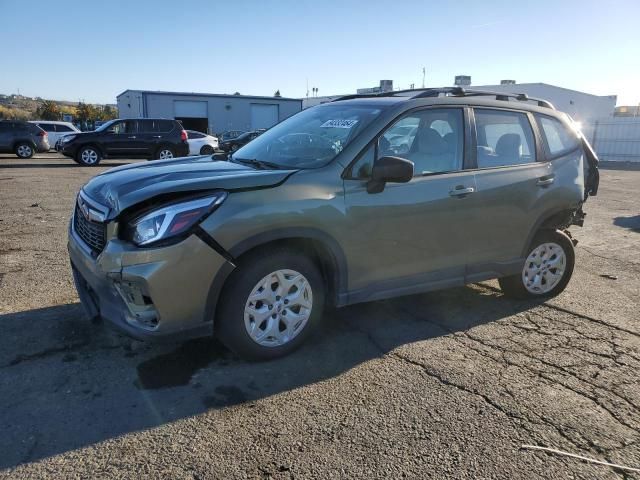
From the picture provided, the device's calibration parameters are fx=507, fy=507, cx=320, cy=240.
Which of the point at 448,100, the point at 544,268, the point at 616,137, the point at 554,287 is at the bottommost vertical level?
the point at 554,287

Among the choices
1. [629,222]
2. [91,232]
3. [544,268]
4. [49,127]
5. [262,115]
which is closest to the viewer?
[91,232]

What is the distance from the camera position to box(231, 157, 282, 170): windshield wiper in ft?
12.4

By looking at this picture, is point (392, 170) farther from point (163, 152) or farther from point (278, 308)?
point (163, 152)

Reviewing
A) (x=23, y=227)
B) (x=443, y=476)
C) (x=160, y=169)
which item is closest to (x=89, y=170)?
(x=23, y=227)

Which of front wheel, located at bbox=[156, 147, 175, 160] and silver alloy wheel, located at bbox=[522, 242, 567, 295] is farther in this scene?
front wheel, located at bbox=[156, 147, 175, 160]

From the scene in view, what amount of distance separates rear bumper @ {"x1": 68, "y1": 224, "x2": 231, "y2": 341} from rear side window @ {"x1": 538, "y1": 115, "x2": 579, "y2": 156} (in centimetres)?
346

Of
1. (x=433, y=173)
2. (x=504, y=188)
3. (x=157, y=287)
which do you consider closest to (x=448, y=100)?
(x=433, y=173)

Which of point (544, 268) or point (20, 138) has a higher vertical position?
point (20, 138)

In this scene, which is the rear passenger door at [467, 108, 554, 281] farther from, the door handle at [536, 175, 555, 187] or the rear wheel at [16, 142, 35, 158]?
the rear wheel at [16, 142, 35, 158]

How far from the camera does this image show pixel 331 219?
11.4 feet

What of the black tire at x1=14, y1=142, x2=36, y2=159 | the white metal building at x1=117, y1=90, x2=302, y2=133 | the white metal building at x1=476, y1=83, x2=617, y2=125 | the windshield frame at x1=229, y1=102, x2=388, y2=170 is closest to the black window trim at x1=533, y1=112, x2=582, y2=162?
the windshield frame at x1=229, y1=102, x2=388, y2=170

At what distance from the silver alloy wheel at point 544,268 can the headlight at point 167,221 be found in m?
3.15

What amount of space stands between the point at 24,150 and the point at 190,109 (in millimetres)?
22099

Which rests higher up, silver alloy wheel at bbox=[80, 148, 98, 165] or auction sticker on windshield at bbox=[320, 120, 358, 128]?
auction sticker on windshield at bbox=[320, 120, 358, 128]
